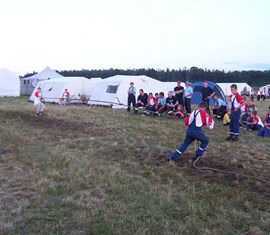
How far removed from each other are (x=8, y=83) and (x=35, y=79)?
3.17m

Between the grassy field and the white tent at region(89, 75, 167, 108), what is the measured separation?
976 centimetres

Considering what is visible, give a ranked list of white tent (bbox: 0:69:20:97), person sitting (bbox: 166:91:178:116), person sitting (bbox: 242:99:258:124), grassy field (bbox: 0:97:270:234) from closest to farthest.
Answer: grassy field (bbox: 0:97:270:234)
person sitting (bbox: 242:99:258:124)
person sitting (bbox: 166:91:178:116)
white tent (bbox: 0:69:20:97)

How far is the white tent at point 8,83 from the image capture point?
28.7m

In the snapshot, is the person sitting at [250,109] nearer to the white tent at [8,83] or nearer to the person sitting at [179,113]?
the person sitting at [179,113]

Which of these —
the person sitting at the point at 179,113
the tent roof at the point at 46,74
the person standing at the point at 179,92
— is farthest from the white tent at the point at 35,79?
the person sitting at the point at 179,113

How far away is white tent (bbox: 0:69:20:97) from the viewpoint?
28.7 meters

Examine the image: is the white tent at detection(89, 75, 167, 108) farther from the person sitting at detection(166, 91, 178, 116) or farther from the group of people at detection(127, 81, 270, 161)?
the person sitting at detection(166, 91, 178, 116)

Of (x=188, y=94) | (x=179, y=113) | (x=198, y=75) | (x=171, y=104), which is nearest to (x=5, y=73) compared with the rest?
(x=171, y=104)

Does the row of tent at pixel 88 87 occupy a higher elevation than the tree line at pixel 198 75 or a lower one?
lower

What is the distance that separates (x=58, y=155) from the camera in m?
6.08

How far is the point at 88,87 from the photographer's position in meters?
22.7

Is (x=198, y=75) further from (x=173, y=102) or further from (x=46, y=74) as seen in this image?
(x=173, y=102)

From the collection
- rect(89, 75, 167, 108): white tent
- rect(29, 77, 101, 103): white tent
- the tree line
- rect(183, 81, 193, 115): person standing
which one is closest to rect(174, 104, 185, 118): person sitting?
rect(183, 81, 193, 115): person standing

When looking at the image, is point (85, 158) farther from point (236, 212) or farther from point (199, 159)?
point (236, 212)
